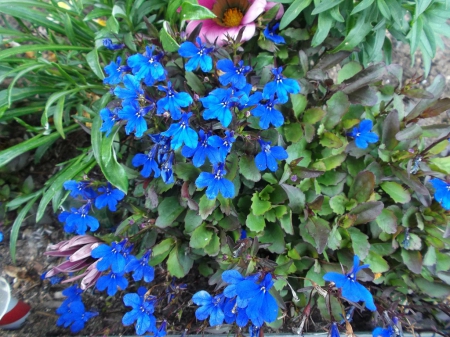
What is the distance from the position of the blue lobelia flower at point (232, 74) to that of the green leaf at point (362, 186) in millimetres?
551

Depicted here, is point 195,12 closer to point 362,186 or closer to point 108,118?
point 108,118

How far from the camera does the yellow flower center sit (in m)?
1.53

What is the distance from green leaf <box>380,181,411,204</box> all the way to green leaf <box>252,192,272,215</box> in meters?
0.46

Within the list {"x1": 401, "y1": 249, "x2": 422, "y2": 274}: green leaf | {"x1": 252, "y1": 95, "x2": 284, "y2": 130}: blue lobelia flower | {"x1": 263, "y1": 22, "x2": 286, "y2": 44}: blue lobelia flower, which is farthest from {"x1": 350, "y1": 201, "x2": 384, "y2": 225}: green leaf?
{"x1": 263, "y1": 22, "x2": 286, "y2": 44}: blue lobelia flower

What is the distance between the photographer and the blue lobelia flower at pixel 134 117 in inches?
42.1

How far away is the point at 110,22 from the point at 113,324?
45.2 inches

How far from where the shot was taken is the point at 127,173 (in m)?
1.35

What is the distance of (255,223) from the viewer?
1.29m

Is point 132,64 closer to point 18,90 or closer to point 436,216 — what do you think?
point 18,90

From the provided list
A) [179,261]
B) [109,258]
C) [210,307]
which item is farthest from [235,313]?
[109,258]

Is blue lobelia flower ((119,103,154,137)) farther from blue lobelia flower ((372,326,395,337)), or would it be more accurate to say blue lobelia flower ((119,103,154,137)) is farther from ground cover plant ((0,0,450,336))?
blue lobelia flower ((372,326,395,337))

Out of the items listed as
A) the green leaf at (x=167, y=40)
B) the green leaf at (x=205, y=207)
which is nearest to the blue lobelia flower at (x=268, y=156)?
the green leaf at (x=205, y=207)

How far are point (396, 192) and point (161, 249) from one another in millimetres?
876

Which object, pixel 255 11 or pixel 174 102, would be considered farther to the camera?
pixel 255 11
